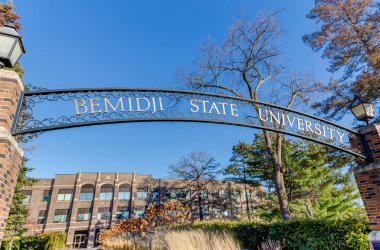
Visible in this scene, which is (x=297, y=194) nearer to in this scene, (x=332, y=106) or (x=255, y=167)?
(x=255, y=167)

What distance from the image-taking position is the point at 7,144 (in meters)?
3.07

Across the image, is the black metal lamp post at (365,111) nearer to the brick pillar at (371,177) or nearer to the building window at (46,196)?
the brick pillar at (371,177)

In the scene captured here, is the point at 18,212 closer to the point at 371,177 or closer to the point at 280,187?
the point at 280,187

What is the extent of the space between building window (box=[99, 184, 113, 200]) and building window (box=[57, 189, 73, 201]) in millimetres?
4427

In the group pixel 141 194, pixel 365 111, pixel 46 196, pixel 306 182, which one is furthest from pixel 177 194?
pixel 365 111

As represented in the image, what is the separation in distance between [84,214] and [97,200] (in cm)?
254

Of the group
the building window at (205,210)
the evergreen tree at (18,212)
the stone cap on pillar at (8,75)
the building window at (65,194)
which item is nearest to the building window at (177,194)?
the building window at (205,210)

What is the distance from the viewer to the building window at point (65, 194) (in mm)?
34406

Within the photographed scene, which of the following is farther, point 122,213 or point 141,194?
point 141,194

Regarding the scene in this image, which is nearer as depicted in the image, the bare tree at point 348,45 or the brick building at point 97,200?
the bare tree at point 348,45

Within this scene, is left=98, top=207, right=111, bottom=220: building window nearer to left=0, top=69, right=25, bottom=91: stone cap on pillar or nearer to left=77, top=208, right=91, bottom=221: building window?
left=77, top=208, right=91, bottom=221: building window

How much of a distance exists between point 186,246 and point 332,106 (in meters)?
11.0

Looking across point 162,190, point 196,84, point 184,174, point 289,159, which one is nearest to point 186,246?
point 196,84

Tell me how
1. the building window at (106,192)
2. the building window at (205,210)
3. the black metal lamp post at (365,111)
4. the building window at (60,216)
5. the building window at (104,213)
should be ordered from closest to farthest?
1. the black metal lamp post at (365,111)
2. the building window at (205,210)
3. the building window at (60,216)
4. the building window at (104,213)
5. the building window at (106,192)
